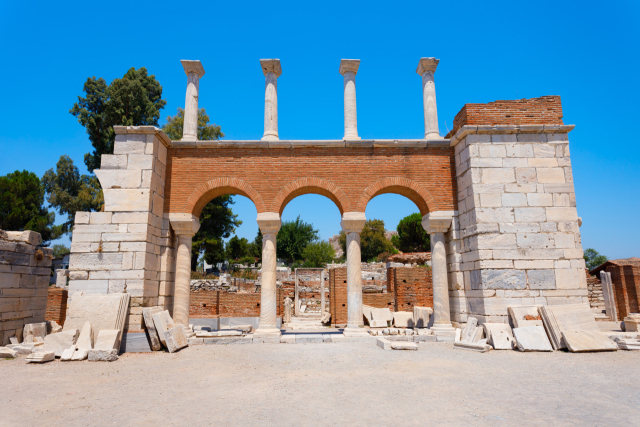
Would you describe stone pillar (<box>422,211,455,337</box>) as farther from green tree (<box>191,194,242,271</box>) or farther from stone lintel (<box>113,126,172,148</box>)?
green tree (<box>191,194,242,271</box>)

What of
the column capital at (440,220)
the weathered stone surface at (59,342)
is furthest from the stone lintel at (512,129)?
the weathered stone surface at (59,342)

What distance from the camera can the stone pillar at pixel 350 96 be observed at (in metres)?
11.4

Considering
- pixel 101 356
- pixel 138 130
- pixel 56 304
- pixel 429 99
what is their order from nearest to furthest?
pixel 101 356 → pixel 138 130 → pixel 429 99 → pixel 56 304

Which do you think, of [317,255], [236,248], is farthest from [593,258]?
[236,248]

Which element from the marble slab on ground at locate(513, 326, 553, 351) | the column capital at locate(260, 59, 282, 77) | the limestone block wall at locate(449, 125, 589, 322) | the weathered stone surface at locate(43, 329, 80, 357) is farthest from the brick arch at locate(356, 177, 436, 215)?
the weathered stone surface at locate(43, 329, 80, 357)

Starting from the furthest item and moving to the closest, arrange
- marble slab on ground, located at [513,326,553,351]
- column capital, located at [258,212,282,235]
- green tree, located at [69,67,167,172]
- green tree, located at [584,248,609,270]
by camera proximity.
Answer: green tree, located at [584,248,609,270]
green tree, located at [69,67,167,172]
column capital, located at [258,212,282,235]
marble slab on ground, located at [513,326,553,351]

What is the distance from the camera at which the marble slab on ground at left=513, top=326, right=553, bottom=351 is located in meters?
8.34

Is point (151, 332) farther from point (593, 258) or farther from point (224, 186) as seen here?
point (593, 258)

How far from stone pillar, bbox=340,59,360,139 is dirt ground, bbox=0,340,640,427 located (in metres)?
6.36

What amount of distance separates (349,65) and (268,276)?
22.4ft

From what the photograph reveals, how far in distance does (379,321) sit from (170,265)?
7.94 m

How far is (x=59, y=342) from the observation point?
8.23 meters

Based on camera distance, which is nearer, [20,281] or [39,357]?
[39,357]

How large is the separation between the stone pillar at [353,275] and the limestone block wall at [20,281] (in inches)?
331
